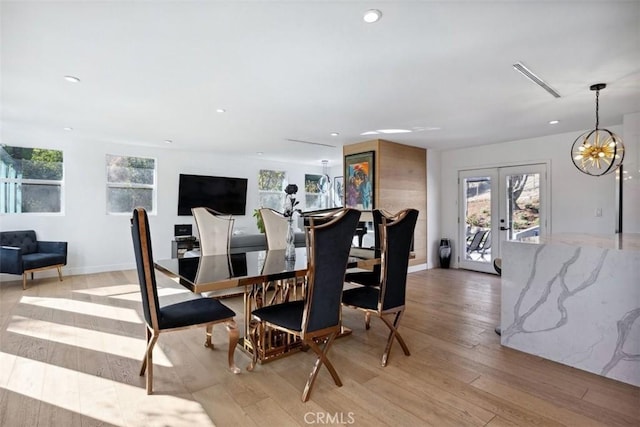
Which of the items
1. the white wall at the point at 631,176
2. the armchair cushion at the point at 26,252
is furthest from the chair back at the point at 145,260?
the white wall at the point at 631,176

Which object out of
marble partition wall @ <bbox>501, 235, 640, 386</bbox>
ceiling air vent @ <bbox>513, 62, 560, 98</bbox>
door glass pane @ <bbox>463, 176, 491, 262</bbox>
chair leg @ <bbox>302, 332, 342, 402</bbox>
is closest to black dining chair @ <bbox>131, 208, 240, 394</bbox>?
chair leg @ <bbox>302, 332, 342, 402</bbox>

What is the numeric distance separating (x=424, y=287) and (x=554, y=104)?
2.93 metres

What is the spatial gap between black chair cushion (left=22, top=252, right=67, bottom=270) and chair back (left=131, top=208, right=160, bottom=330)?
407 centimetres

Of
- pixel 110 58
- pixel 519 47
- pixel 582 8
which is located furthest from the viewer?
pixel 110 58

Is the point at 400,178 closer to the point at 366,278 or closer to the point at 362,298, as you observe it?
the point at 366,278

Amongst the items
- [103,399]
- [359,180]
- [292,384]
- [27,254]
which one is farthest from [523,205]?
[27,254]

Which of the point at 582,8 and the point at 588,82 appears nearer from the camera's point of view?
the point at 582,8

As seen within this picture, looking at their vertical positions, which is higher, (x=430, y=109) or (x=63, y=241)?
(x=430, y=109)

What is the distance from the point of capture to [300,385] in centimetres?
222

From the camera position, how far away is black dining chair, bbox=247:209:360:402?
203cm

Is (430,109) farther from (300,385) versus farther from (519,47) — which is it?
(300,385)

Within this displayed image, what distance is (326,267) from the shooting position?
6.82ft

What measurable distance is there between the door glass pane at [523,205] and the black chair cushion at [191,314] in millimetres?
5156

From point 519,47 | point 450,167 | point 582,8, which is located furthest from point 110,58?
point 450,167
